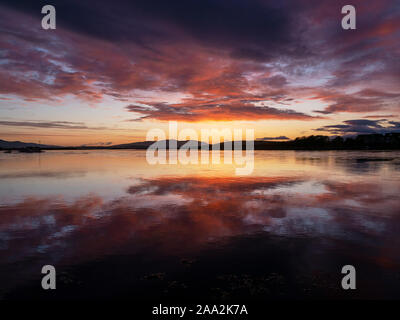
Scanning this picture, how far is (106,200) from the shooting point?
1877cm

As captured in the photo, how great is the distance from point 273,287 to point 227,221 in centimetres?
615

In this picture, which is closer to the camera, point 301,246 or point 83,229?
point 301,246

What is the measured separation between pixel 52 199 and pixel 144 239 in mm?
12217

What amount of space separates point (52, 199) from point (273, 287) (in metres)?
18.0

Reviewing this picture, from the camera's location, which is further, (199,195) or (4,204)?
(199,195)

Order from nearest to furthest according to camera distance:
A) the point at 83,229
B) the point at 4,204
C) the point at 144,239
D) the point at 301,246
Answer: the point at 301,246, the point at 144,239, the point at 83,229, the point at 4,204

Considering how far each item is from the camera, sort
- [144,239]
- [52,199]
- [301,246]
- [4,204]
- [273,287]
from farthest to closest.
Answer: [52,199]
[4,204]
[144,239]
[301,246]
[273,287]
